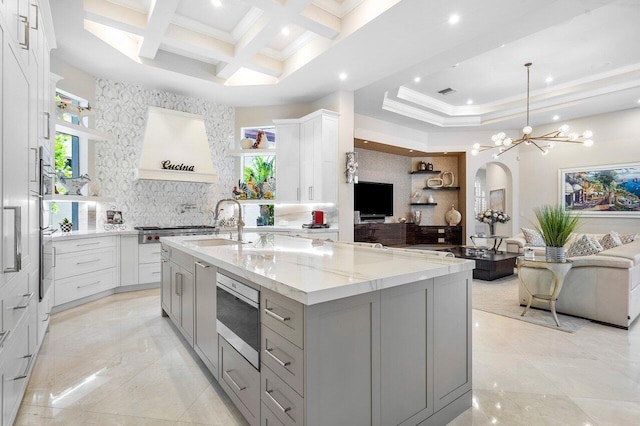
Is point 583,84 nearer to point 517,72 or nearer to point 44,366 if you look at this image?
point 517,72

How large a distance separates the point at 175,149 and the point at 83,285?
229cm

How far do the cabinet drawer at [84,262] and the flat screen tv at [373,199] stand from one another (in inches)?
192

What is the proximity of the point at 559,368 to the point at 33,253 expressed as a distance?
3.87 metres

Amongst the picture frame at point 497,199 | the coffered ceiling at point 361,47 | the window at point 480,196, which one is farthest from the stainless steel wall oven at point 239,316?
the window at point 480,196

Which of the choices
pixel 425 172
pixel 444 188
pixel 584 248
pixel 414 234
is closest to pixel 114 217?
pixel 584 248

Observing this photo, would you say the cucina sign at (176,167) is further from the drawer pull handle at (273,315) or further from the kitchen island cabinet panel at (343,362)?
the kitchen island cabinet panel at (343,362)

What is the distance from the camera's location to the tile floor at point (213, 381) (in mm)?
1854

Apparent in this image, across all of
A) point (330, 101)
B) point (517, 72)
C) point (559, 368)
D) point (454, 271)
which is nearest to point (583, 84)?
point (517, 72)

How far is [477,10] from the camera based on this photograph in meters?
3.10

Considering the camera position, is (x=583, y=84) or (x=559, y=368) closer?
(x=559, y=368)

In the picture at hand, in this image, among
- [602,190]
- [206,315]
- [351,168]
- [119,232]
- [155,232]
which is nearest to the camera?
[206,315]

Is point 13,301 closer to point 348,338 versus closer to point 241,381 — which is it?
point 241,381

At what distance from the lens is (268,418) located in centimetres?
146

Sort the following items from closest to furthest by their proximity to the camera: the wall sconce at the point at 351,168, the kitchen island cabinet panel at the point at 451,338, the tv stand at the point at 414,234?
the kitchen island cabinet panel at the point at 451,338
the wall sconce at the point at 351,168
the tv stand at the point at 414,234
